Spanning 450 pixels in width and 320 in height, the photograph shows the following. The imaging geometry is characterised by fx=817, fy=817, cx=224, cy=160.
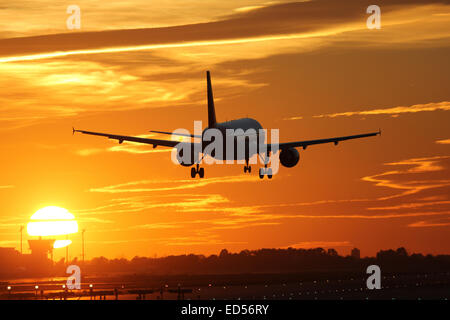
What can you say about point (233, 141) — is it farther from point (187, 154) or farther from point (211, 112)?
point (187, 154)

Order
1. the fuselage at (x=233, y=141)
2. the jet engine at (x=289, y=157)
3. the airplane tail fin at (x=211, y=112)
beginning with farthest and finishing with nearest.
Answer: the jet engine at (x=289, y=157) < the airplane tail fin at (x=211, y=112) < the fuselage at (x=233, y=141)

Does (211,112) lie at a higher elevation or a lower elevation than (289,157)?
higher

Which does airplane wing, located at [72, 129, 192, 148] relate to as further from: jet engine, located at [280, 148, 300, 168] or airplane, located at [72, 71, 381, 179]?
jet engine, located at [280, 148, 300, 168]

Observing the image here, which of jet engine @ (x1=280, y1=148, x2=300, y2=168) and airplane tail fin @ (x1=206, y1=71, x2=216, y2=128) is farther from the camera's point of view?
jet engine @ (x1=280, y1=148, x2=300, y2=168)

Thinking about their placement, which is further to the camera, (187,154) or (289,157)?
(289,157)

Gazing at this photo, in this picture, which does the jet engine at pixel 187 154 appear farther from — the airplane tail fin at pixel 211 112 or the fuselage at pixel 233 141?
the airplane tail fin at pixel 211 112

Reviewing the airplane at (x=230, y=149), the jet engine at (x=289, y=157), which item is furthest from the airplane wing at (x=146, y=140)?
the jet engine at (x=289, y=157)

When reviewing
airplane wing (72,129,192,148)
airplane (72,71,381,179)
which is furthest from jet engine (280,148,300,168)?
airplane wing (72,129,192,148)

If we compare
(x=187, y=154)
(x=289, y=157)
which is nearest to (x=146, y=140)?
(x=187, y=154)

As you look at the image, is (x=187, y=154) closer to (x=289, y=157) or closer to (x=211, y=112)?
(x=211, y=112)

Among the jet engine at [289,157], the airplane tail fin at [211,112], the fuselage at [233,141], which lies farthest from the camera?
the jet engine at [289,157]

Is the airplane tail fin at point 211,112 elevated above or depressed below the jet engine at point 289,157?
above
